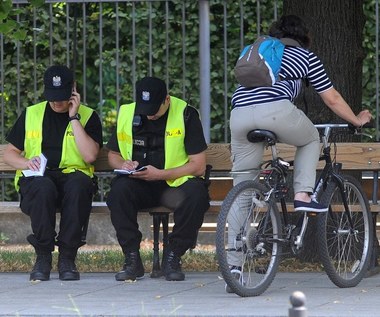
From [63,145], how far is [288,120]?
73.6 inches

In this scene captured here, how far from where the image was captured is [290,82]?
8.41 metres

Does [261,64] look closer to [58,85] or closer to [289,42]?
[289,42]

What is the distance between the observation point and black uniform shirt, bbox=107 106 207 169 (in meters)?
9.17

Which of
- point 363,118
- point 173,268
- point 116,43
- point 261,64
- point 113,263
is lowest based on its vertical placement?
point 113,263

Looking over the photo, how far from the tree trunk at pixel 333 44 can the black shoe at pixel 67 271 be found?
1756 millimetres

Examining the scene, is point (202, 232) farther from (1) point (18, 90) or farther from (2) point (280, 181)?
(2) point (280, 181)

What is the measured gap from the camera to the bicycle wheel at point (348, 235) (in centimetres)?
864

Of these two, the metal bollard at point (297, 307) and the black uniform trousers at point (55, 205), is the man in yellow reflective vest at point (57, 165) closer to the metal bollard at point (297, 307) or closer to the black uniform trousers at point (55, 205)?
the black uniform trousers at point (55, 205)

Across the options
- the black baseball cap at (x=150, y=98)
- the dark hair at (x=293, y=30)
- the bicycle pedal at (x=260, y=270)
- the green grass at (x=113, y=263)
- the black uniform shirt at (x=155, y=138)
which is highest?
the dark hair at (x=293, y=30)

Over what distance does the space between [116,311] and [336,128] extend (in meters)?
2.22

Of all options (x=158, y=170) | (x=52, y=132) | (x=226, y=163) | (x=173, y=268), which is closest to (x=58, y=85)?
(x=52, y=132)

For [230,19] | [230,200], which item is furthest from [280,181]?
[230,19]

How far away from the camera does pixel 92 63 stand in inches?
527

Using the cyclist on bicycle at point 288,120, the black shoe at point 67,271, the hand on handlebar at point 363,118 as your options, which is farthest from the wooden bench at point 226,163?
the cyclist on bicycle at point 288,120
